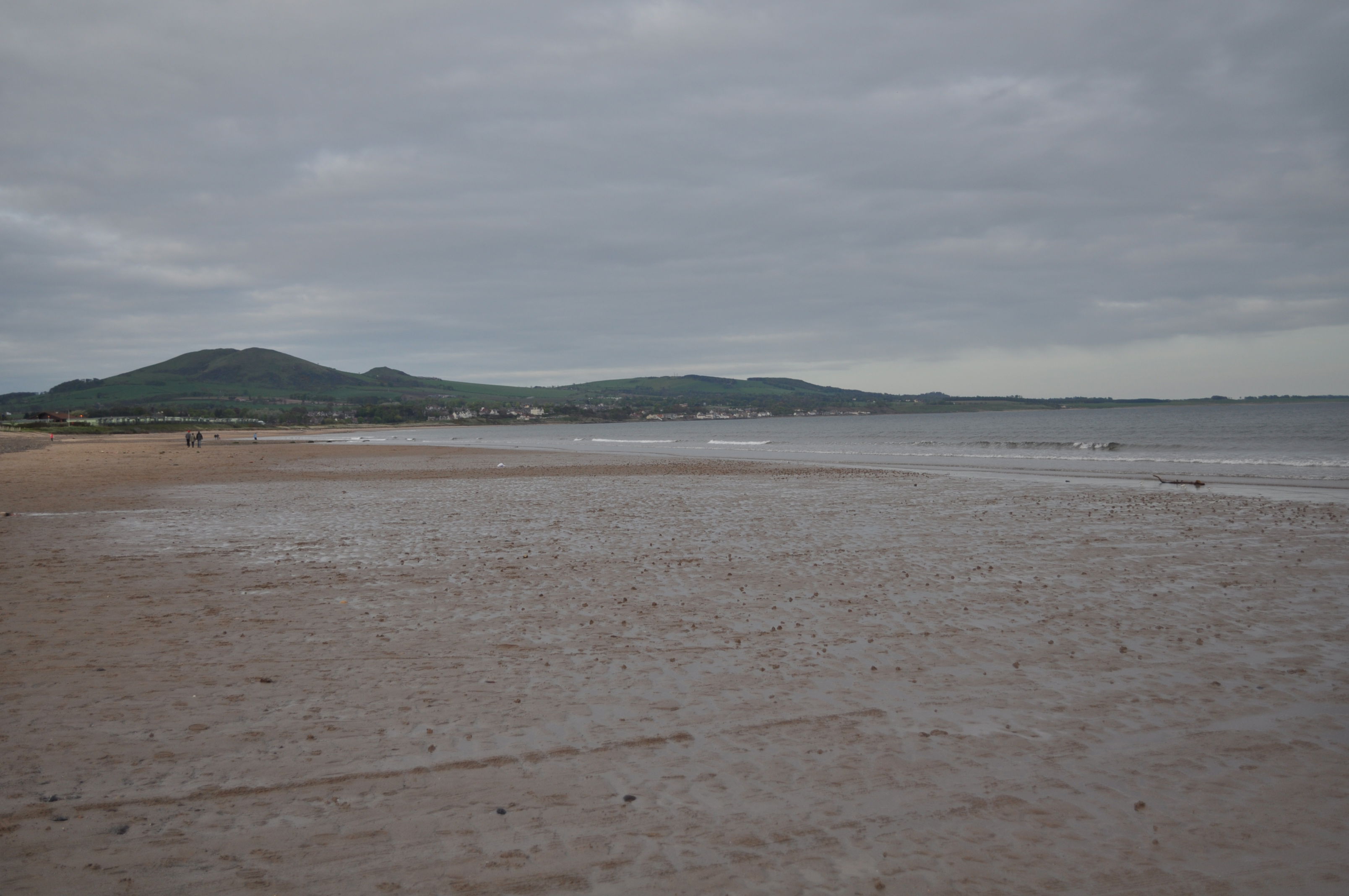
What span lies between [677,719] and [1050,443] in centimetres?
6460

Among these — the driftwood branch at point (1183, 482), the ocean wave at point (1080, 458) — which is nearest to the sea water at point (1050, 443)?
the ocean wave at point (1080, 458)

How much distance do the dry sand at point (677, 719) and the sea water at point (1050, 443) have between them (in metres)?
23.9

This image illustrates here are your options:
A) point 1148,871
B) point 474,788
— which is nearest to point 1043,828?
point 1148,871

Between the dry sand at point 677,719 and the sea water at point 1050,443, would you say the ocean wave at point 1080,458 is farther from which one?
the dry sand at point 677,719

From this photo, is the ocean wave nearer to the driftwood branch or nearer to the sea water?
the sea water

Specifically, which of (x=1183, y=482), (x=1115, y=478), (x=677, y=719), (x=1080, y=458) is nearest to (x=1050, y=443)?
(x=1080, y=458)

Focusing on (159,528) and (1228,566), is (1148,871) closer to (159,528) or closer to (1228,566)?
(1228,566)

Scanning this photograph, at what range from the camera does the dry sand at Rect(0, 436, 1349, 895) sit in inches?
172

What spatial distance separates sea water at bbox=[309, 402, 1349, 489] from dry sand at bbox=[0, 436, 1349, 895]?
2391 cm

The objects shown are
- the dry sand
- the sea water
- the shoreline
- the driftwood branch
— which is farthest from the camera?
the sea water

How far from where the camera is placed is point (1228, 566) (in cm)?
1251

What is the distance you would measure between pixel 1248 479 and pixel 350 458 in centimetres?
4953

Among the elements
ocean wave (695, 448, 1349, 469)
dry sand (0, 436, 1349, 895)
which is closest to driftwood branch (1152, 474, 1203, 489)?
ocean wave (695, 448, 1349, 469)

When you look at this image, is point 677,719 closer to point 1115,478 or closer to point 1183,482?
point 1183,482
